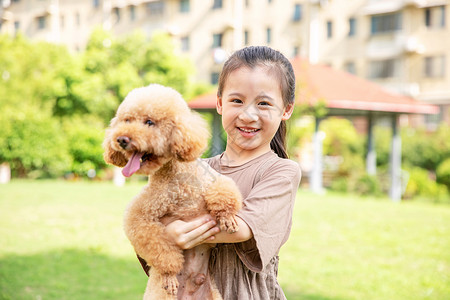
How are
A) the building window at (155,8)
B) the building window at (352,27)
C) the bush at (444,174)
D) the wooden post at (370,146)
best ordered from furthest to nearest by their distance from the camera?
the building window at (155,8), the building window at (352,27), the bush at (444,174), the wooden post at (370,146)

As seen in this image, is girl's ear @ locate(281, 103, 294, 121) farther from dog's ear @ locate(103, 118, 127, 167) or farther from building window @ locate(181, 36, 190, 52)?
building window @ locate(181, 36, 190, 52)

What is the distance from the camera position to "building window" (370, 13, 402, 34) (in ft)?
63.0

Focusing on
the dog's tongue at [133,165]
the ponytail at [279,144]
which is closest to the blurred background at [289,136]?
the ponytail at [279,144]

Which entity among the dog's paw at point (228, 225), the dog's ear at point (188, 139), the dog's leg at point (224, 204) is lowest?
the dog's paw at point (228, 225)

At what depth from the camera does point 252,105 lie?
1.50 m

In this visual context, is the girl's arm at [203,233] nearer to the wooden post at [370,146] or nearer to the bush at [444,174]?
the wooden post at [370,146]

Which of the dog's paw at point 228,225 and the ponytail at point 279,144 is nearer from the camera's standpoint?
the dog's paw at point 228,225

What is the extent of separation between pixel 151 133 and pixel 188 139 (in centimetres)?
12

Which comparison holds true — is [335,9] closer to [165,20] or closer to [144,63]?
[165,20]

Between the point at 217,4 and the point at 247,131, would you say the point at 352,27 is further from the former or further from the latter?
the point at 247,131

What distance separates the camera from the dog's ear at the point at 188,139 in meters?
1.34

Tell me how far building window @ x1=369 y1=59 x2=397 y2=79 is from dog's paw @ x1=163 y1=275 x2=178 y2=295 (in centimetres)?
2024

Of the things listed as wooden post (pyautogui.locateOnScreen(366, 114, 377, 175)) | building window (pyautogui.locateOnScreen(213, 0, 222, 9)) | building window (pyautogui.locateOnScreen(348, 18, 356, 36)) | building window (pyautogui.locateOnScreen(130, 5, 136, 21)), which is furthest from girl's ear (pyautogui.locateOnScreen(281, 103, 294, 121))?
building window (pyautogui.locateOnScreen(130, 5, 136, 21))

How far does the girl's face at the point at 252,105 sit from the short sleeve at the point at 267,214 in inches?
5.8
